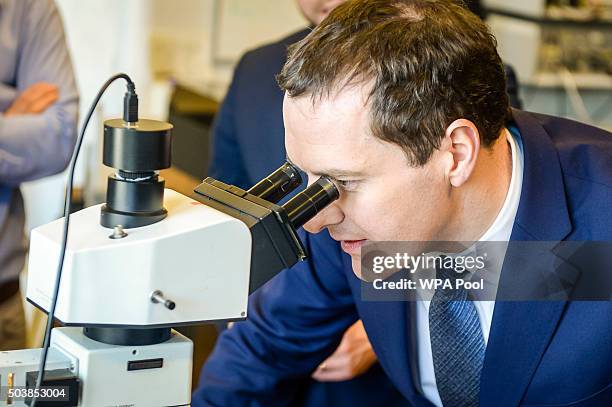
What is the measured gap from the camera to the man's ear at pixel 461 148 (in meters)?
1.39

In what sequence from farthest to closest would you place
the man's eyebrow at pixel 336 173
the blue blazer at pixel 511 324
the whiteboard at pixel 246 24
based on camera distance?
the whiteboard at pixel 246 24 → the blue blazer at pixel 511 324 → the man's eyebrow at pixel 336 173

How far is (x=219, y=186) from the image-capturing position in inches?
47.6

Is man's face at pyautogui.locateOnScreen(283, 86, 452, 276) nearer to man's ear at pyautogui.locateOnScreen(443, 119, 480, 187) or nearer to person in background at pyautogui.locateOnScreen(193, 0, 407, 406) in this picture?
man's ear at pyautogui.locateOnScreen(443, 119, 480, 187)

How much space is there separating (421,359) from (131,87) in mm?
762

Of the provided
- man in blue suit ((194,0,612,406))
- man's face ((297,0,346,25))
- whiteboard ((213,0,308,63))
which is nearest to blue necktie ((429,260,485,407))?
man in blue suit ((194,0,612,406))

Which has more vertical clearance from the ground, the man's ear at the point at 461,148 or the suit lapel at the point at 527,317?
the man's ear at the point at 461,148

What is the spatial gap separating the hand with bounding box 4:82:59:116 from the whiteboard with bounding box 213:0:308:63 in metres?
2.63

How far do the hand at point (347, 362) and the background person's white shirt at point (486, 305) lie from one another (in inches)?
10.8

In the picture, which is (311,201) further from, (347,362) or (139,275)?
(347,362)

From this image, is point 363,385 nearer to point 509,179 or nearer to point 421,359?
point 421,359

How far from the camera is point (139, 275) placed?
1052mm

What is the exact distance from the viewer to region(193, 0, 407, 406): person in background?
6.30ft

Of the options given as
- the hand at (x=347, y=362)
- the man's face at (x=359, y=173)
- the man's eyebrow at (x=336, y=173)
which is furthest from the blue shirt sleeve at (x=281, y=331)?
the man's eyebrow at (x=336, y=173)

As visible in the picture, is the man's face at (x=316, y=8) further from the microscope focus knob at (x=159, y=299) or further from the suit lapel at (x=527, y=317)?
the microscope focus knob at (x=159, y=299)
